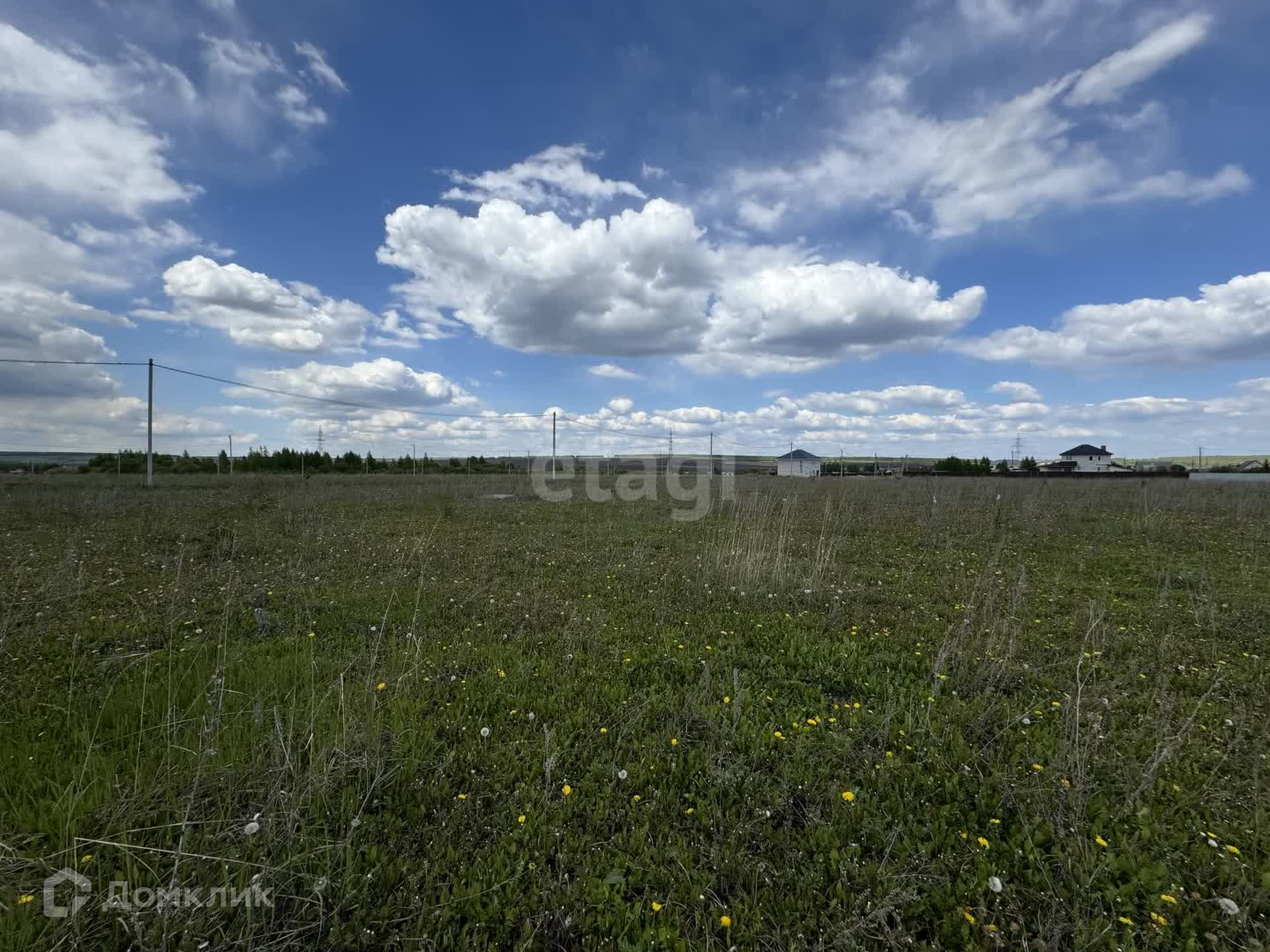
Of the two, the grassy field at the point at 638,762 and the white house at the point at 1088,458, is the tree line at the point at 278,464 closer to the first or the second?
the grassy field at the point at 638,762

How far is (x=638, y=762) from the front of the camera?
11.9ft

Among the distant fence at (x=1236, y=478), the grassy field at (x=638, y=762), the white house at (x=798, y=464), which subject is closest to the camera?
the grassy field at (x=638, y=762)

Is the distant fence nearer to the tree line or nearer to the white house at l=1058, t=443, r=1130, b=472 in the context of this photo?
the white house at l=1058, t=443, r=1130, b=472

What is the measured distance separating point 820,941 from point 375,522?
14977mm

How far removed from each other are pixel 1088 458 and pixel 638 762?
114 m

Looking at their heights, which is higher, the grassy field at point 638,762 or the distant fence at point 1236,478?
the distant fence at point 1236,478

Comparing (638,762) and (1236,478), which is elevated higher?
(1236,478)

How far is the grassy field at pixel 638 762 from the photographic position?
2486mm

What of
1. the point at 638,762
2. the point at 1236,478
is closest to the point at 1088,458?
the point at 1236,478

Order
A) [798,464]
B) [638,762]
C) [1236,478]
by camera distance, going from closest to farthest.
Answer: [638,762] → [1236,478] → [798,464]

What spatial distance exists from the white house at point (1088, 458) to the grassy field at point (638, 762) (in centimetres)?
10038

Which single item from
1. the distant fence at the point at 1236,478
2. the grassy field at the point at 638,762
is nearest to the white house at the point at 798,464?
the distant fence at the point at 1236,478

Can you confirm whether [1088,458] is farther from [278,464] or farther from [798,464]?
[278,464]

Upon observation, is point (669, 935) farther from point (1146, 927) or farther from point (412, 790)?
point (1146, 927)
